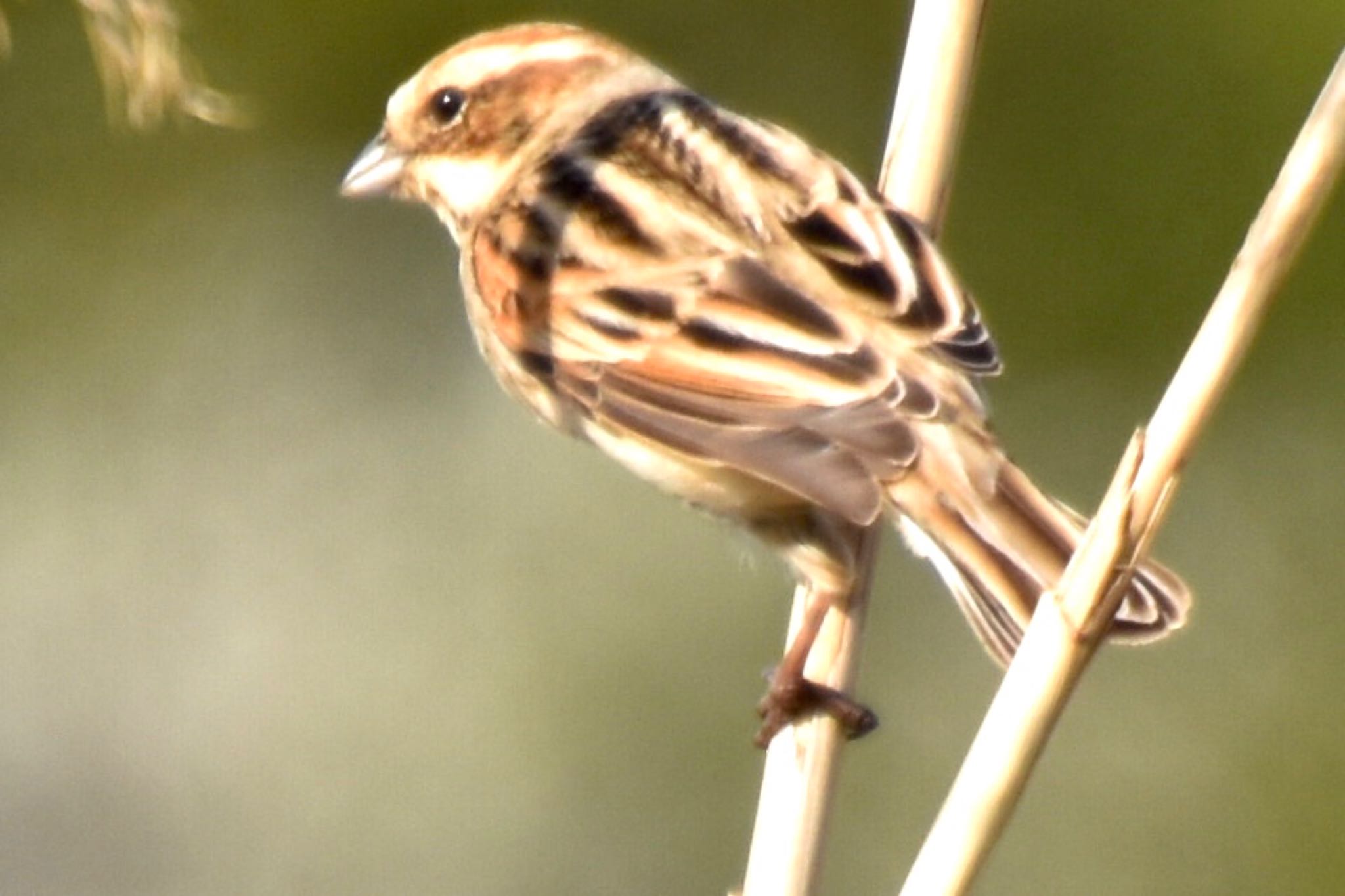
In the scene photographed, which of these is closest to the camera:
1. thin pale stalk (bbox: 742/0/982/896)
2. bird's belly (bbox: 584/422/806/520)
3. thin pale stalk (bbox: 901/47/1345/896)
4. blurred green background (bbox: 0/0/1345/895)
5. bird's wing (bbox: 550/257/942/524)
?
thin pale stalk (bbox: 901/47/1345/896)

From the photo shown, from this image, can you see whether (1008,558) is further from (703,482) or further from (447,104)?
(447,104)

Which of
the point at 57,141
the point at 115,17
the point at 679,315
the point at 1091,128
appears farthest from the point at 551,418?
the point at 57,141

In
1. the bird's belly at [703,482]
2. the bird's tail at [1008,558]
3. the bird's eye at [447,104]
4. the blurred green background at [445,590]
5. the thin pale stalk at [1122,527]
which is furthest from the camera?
the blurred green background at [445,590]

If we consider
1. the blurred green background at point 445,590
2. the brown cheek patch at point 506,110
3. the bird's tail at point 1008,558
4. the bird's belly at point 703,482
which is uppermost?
the bird's tail at point 1008,558

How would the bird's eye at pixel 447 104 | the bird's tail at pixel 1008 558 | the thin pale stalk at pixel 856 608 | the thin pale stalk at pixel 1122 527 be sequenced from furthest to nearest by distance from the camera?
the bird's eye at pixel 447 104 < the bird's tail at pixel 1008 558 < the thin pale stalk at pixel 856 608 < the thin pale stalk at pixel 1122 527

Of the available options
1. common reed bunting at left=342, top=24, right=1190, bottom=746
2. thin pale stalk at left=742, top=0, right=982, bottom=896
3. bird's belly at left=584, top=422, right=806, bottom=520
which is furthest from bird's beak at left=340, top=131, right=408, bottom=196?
thin pale stalk at left=742, top=0, right=982, bottom=896

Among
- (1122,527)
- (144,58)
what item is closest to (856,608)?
(1122,527)

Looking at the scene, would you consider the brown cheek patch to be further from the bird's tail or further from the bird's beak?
the bird's tail

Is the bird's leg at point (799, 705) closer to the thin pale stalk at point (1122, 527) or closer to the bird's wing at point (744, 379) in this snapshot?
the bird's wing at point (744, 379)

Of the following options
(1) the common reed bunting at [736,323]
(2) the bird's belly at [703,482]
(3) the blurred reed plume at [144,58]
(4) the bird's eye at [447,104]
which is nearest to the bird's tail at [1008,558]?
(1) the common reed bunting at [736,323]
